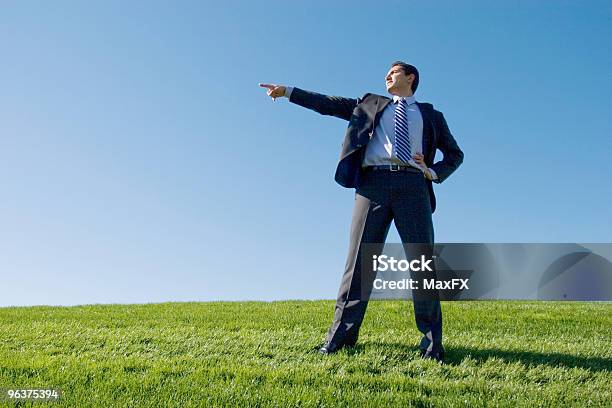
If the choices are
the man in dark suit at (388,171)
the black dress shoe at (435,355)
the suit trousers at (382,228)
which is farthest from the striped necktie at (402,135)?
the black dress shoe at (435,355)

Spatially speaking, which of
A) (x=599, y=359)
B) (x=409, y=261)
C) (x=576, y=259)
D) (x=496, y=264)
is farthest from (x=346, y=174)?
(x=576, y=259)

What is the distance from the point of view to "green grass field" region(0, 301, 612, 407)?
504 cm

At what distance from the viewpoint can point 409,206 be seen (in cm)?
601

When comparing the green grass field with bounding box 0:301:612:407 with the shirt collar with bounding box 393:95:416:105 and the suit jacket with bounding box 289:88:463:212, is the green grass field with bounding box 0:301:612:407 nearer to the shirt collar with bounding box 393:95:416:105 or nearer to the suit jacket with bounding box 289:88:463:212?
the suit jacket with bounding box 289:88:463:212

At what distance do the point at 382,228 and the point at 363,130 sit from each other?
0.98 metres

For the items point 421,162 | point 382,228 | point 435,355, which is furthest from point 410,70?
point 435,355

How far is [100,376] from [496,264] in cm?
634

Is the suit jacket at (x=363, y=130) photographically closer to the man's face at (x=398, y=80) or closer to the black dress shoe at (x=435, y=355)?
→ the man's face at (x=398, y=80)

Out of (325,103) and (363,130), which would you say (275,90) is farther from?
(363,130)

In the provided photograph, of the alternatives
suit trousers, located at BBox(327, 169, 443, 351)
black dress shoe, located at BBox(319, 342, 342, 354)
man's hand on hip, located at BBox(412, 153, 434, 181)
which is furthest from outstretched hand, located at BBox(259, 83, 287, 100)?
black dress shoe, located at BBox(319, 342, 342, 354)

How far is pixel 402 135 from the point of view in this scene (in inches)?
240

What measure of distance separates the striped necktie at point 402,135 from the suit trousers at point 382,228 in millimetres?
165

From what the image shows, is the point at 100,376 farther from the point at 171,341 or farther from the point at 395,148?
the point at 395,148

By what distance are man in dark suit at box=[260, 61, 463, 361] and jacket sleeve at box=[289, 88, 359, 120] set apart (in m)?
0.01
